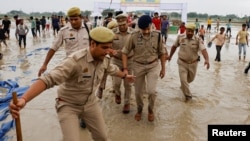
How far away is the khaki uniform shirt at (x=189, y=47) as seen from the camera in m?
6.54

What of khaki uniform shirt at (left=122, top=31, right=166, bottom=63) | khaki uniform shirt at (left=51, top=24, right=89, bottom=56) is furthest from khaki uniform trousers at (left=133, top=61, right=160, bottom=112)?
khaki uniform shirt at (left=51, top=24, right=89, bottom=56)

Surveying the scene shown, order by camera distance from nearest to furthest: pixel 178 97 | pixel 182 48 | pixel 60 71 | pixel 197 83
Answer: pixel 60 71
pixel 182 48
pixel 178 97
pixel 197 83

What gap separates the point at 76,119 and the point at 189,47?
3914 mm

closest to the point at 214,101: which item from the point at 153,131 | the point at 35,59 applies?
the point at 153,131

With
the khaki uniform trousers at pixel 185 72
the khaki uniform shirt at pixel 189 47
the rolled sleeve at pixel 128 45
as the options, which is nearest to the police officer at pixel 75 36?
the rolled sleeve at pixel 128 45

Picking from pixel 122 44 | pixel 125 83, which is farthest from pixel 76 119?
pixel 122 44

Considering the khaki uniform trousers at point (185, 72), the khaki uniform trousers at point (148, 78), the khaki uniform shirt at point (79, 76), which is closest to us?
the khaki uniform shirt at point (79, 76)

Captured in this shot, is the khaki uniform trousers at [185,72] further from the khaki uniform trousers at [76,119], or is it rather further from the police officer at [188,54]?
the khaki uniform trousers at [76,119]

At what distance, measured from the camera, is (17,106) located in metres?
2.54

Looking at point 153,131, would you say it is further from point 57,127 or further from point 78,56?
point 78,56

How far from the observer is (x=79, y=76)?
327cm

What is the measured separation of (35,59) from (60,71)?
9.61m

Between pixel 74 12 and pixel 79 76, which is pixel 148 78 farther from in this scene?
pixel 79 76

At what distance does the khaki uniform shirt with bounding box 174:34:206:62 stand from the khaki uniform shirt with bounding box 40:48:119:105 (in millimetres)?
3494
